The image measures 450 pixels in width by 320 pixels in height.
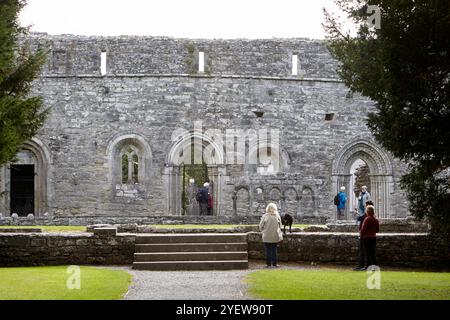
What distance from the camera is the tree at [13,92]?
13.8 metres

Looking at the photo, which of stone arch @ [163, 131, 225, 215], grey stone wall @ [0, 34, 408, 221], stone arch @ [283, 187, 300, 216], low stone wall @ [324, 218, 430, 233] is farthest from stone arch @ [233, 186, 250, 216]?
low stone wall @ [324, 218, 430, 233]

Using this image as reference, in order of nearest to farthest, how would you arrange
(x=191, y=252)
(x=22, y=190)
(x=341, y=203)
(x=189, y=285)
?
(x=189, y=285) < (x=191, y=252) < (x=341, y=203) < (x=22, y=190)

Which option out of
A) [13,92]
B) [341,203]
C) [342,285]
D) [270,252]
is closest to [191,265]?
[270,252]

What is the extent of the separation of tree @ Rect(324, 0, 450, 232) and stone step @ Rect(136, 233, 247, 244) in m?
4.85

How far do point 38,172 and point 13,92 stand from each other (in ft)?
23.8

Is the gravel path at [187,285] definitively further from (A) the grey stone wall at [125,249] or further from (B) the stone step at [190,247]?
(A) the grey stone wall at [125,249]

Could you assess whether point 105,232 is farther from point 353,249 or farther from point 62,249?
point 353,249

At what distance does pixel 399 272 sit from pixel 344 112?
13.6 meters

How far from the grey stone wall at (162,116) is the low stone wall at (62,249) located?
1021 centimetres

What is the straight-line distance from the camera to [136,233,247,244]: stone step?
15055 mm

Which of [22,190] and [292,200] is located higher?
[22,190]

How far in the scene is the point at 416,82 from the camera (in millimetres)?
10555
